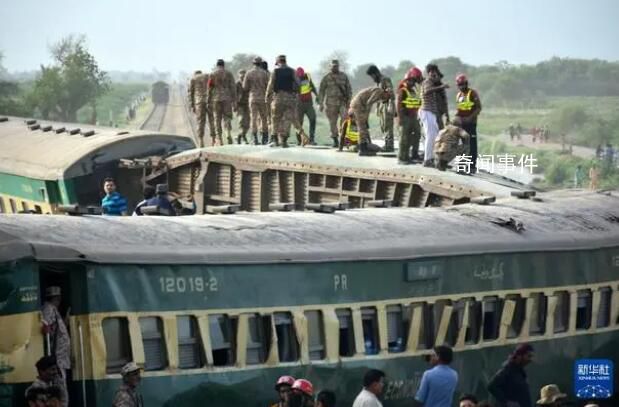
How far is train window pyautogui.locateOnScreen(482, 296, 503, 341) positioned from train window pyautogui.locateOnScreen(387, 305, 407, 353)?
53.3 inches

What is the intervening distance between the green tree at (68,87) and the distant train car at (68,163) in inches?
2096

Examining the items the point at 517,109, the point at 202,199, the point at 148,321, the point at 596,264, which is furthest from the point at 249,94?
the point at 517,109

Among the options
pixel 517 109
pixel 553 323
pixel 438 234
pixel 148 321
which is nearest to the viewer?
pixel 148 321

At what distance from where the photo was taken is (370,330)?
61.0ft

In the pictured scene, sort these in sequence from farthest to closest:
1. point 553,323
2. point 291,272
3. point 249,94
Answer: point 249,94
point 553,323
point 291,272

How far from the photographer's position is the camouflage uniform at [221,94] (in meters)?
33.1

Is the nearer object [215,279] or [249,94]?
[215,279]

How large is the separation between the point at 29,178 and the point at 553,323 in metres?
11.2

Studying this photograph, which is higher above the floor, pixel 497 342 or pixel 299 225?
Answer: pixel 299 225

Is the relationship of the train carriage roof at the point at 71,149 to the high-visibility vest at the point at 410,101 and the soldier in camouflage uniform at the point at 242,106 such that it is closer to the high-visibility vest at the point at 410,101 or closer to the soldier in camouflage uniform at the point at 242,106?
the soldier in camouflage uniform at the point at 242,106

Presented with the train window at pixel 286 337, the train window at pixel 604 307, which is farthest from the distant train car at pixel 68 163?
the train window at pixel 286 337

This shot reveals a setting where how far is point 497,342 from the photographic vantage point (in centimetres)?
2008

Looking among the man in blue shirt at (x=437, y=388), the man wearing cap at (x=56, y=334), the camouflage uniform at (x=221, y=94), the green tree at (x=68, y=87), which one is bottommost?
the green tree at (x=68, y=87)

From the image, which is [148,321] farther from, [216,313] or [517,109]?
[517,109]
